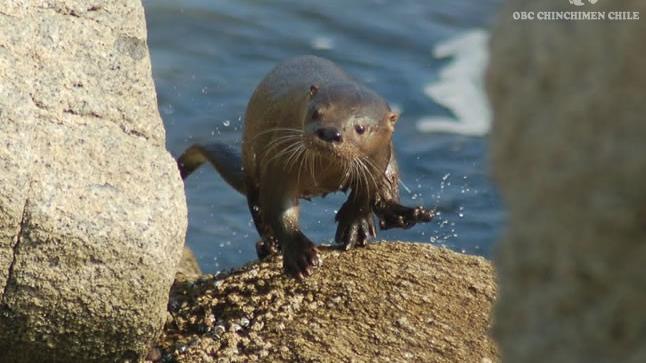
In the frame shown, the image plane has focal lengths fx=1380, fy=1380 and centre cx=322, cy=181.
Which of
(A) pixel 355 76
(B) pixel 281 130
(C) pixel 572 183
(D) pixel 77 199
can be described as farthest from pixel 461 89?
(C) pixel 572 183

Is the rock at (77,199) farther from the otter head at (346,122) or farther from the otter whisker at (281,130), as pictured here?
the otter whisker at (281,130)

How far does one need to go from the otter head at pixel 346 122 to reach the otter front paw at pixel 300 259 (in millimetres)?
368

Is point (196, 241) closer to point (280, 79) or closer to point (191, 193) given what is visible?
point (191, 193)

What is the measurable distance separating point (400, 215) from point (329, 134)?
62 centimetres

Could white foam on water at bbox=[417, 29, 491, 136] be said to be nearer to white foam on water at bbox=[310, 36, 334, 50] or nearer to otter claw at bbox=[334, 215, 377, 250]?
white foam on water at bbox=[310, 36, 334, 50]

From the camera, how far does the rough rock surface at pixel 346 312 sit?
4.70m

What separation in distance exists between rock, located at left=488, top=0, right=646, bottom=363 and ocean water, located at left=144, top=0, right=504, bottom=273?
5.30 meters

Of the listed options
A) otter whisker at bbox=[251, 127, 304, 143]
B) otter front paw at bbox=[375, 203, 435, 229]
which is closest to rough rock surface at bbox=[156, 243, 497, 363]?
otter front paw at bbox=[375, 203, 435, 229]

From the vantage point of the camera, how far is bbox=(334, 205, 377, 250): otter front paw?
216 inches

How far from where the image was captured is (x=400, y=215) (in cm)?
569

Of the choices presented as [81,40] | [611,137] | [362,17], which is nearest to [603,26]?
[611,137]

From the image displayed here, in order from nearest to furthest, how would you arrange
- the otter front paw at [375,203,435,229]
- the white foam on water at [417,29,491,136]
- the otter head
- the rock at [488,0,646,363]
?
1. the rock at [488,0,646,363]
2. the otter head
3. the otter front paw at [375,203,435,229]
4. the white foam on water at [417,29,491,136]

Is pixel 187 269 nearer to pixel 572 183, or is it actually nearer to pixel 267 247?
pixel 267 247

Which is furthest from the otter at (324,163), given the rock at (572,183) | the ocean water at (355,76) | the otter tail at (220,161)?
the rock at (572,183)
